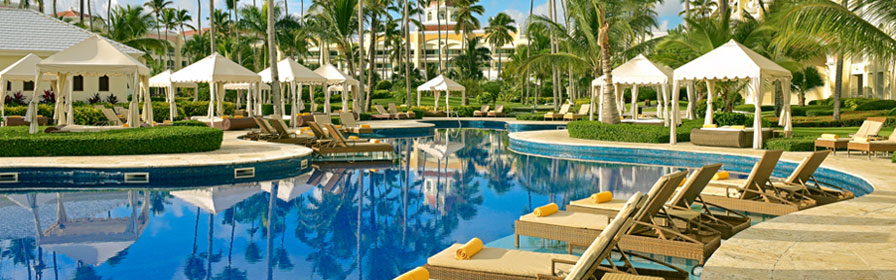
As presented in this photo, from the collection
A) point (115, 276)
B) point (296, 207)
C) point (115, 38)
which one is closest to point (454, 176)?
point (296, 207)

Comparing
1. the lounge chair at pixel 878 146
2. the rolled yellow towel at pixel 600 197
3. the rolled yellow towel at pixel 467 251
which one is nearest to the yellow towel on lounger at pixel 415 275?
the rolled yellow towel at pixel 467 251

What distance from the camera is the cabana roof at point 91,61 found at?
603 inches

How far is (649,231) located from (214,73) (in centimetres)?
1644

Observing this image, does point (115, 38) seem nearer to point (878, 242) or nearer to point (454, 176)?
point (454, 176)

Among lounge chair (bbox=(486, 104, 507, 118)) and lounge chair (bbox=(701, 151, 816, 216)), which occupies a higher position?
lounge chair (bbox=(486, 104, 507, 118))

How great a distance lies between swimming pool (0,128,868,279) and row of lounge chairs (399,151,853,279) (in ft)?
1.44

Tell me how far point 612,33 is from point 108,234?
74.7 feet

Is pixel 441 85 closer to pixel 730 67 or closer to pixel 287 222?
pixel 730 67

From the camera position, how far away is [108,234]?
770 cm

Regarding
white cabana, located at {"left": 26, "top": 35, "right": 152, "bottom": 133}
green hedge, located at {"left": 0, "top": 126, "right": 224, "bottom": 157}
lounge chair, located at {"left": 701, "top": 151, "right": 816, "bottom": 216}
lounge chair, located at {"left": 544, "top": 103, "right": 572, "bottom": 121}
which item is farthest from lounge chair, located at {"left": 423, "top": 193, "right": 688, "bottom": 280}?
lounge chair, located at {"left": 544, "top": 103, "right": 572, "bottom": 121}

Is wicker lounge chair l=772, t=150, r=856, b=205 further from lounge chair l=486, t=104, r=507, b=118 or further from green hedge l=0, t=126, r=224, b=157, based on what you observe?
lounge chair l=486, t=104, r=507, b=118

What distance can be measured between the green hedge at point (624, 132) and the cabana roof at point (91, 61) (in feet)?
36.4

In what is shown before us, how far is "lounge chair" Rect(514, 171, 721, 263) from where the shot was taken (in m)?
5.73

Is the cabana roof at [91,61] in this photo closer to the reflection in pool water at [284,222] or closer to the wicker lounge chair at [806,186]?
the reflection in pool water at [284,222]
